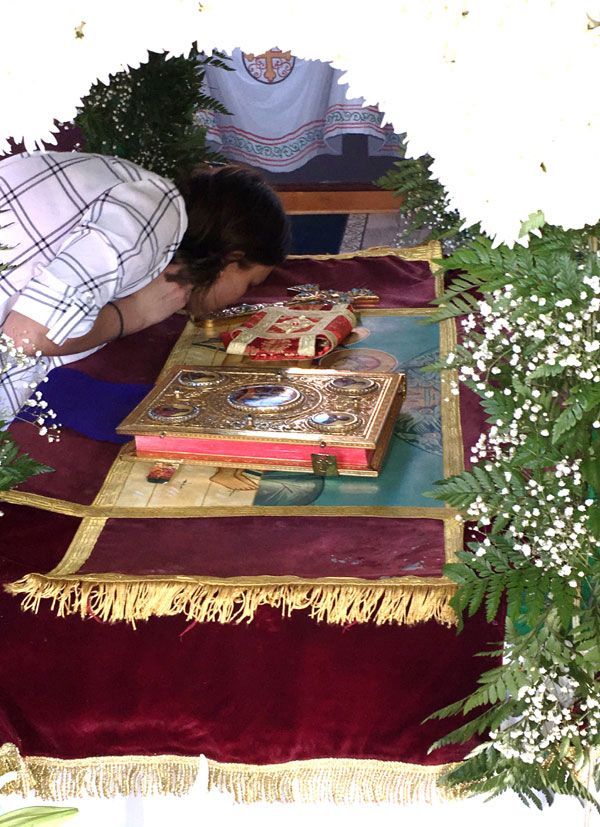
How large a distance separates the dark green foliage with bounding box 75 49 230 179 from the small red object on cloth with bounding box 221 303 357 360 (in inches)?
30.3

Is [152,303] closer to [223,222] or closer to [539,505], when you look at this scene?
[223,222]

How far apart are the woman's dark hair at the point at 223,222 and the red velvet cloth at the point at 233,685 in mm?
1149

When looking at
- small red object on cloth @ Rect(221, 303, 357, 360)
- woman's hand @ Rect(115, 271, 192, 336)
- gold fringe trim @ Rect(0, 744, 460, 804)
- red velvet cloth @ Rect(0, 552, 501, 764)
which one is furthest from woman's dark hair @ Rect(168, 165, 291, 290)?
gold fringe trim @ Rect(0, 744, 460, 804)

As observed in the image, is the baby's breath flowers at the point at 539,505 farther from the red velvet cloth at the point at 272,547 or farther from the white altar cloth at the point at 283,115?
the white altar cloth at the point at 283,115

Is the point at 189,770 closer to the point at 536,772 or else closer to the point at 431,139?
the point at 536,772

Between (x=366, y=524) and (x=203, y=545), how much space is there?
0.88 feet

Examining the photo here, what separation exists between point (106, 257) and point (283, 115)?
389cm

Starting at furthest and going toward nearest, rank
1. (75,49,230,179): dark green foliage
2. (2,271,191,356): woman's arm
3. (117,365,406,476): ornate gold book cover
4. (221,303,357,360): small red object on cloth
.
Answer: (75,49,230,179): dark green foliage
(221,303,357,360): small red object on cloth
(2,271,191,356): woman's arm
(117,365,406,476): ornate gold book cover

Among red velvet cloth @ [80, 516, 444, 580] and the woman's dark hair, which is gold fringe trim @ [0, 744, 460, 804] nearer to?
red velvet cloth @ [80, 516, 444, 580]

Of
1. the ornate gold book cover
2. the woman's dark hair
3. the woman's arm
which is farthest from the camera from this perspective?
the woman's dark hair

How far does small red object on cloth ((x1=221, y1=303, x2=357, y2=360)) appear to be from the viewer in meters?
2.22

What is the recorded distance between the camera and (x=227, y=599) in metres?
1.35

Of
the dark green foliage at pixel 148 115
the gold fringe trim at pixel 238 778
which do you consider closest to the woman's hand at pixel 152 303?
the dark green foliage at pixel 148 115

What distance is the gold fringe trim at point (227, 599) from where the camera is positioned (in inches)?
52.0
